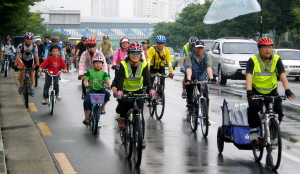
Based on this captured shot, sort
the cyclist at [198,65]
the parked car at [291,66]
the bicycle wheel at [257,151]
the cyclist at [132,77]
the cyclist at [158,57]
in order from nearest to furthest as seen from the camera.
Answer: the bicycle wheel at [257,151]
the cyclist at [132,77]
the cyclist at [198,65]
the cyclist at [158,57]
the parked car at [291,66]

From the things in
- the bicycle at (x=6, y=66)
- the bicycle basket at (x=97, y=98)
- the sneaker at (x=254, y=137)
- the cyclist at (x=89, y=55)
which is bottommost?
the bicycle at (x=6, y=66)

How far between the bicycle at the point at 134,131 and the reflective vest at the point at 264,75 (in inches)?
60.5

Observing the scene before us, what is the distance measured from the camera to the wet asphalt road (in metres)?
8.32

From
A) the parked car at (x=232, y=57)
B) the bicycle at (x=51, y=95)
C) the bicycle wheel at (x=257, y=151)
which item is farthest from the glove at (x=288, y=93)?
the parked car at (x=232, y=57)

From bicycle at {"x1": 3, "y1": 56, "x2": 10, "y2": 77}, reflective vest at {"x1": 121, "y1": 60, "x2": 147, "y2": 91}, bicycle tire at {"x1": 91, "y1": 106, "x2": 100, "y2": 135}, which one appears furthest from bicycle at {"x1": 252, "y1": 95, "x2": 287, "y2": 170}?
bicycle at {"x1": 3, "y1": 56, "x2": 10, "y2": 77}

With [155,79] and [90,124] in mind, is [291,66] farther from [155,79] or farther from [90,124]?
[90,124]

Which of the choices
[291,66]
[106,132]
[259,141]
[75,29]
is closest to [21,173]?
[259,141]

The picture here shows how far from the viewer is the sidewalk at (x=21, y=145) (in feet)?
26.7

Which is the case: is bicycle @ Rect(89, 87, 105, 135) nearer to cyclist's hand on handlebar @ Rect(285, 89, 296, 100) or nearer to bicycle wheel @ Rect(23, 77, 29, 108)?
cyclist's hand on handlebar @ Rect(285, 89, 296, 100)

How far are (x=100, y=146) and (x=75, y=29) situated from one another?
18134cm

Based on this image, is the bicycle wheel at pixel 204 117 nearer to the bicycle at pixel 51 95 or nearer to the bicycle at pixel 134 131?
the bicycle at pixel 134 131

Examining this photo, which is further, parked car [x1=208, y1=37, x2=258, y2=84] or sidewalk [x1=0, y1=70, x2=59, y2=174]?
parked car [x1=208, y1=37, x2=258, y2=84]

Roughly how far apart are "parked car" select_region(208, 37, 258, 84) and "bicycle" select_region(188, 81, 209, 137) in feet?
42.8

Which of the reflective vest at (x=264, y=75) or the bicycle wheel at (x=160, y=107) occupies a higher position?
the reflective vest at (x=264, y=75)
